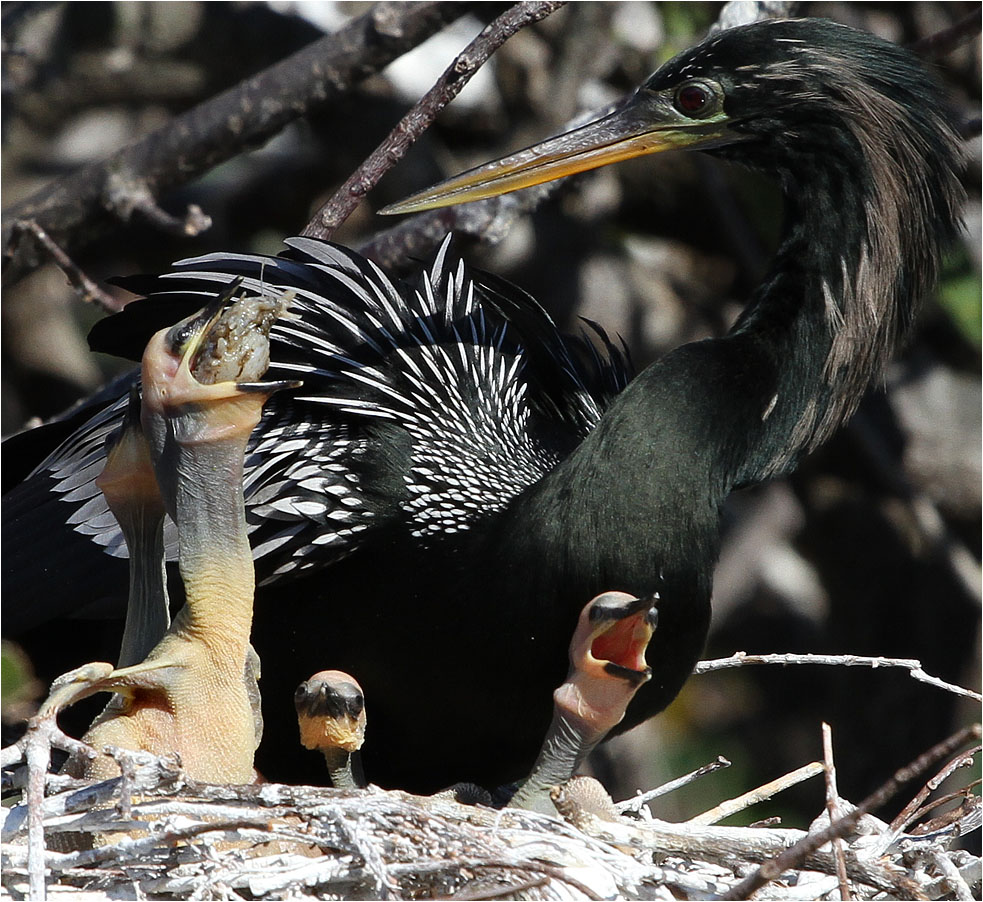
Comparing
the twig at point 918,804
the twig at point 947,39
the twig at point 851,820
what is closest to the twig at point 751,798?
the twig at point 918,804

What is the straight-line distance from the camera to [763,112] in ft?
9.57

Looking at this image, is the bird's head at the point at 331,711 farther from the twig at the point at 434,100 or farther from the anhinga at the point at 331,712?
the twig at the point at 434,100

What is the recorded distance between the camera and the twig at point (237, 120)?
12.6ft

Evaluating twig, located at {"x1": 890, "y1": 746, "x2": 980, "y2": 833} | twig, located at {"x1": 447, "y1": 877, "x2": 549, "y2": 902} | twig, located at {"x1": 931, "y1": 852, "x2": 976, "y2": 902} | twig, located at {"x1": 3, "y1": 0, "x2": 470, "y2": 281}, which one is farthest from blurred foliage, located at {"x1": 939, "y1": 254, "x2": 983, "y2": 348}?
twig, located at {"x1": 447, "y1": 877, "x2": 549, "y2": 902}

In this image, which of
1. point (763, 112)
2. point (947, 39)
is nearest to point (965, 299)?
point (947, 39)

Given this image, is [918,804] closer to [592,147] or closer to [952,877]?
[952,877]

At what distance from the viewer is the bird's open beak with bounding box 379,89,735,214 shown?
294cm

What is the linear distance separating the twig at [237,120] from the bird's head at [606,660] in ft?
6.30

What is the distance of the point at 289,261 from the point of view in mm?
3150

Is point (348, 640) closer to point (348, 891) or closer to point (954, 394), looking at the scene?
point (348, 891)

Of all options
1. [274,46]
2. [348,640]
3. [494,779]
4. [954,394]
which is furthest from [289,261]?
[954,394]

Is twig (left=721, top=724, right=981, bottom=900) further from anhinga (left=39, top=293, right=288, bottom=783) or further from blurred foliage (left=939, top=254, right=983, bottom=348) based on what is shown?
blurred foliage (left=939, top=254, right=983, bottom=348)

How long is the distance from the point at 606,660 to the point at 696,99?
1179 mm

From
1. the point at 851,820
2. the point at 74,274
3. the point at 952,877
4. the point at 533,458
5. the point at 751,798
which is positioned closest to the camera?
the point at 851,820
